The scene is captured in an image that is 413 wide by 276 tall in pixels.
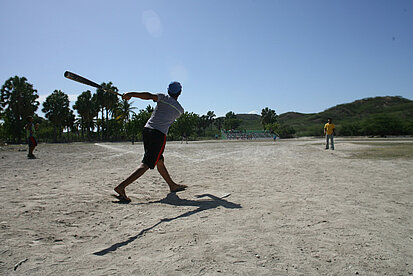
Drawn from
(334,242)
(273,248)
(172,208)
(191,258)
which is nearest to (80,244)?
(191,258)

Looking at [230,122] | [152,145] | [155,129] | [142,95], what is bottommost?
[152,145]

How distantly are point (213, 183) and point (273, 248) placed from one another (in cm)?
295

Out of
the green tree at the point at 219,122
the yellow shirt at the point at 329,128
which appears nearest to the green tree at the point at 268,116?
the green tree at the point at 219,122

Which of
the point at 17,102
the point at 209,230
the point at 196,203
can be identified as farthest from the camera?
the point at 17,102

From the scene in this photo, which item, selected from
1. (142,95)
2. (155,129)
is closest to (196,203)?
(155,129)

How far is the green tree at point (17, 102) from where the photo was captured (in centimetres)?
5359

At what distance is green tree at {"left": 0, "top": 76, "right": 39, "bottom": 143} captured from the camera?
5359 centimetres

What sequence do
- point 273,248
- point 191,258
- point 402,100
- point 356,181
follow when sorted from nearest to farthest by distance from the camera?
point 191,258, point 273,248, point 356,181, point 402,100

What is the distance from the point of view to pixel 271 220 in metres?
2.72

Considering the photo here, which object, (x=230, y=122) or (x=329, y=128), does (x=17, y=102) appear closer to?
(x=329, y=128)

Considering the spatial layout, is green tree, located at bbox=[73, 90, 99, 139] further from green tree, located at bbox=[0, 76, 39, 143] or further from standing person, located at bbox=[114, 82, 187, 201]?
standing person, located at bbox=[114, 82, 187, 201]

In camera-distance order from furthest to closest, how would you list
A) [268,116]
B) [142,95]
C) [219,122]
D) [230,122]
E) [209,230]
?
[219,122] < [230,122] < [268,116] < [142,95] < [209,230]

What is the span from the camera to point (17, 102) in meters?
53.8

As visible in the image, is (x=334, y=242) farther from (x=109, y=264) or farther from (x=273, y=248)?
(x=109, y=264)
